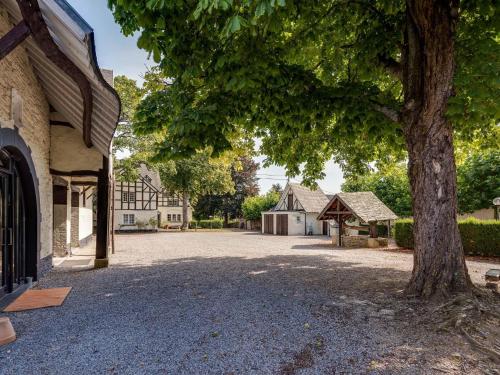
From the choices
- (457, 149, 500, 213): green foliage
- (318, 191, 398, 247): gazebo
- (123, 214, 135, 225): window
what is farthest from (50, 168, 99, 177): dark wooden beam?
(123, 214, 135, 225): window

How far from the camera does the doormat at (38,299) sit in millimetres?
5938

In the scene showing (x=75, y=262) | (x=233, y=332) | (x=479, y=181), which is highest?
(x=479, y=181)

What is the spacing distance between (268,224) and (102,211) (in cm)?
2628

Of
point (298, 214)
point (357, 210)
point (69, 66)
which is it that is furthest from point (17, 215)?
point (298, 214)

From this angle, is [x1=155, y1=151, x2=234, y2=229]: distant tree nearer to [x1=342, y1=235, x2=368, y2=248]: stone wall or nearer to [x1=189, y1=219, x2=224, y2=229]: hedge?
[x1=189, y1=219, x2=224, y2=229]: hedge

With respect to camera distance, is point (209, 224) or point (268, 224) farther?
point (209, 224)

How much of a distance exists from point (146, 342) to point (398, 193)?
30.8m

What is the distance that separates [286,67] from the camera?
22.2ft

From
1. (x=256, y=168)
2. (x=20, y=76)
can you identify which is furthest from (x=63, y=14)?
(x=256, y=168)

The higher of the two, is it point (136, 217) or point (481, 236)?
point (481, 236)

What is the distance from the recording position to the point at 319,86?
7.11 m

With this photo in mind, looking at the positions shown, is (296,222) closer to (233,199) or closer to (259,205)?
(259,205)

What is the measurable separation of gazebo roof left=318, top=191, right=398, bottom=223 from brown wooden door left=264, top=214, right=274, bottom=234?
1368cm

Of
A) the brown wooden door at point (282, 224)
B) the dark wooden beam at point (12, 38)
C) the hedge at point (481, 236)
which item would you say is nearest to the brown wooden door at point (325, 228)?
the brown wooden door at point (282, 224)
